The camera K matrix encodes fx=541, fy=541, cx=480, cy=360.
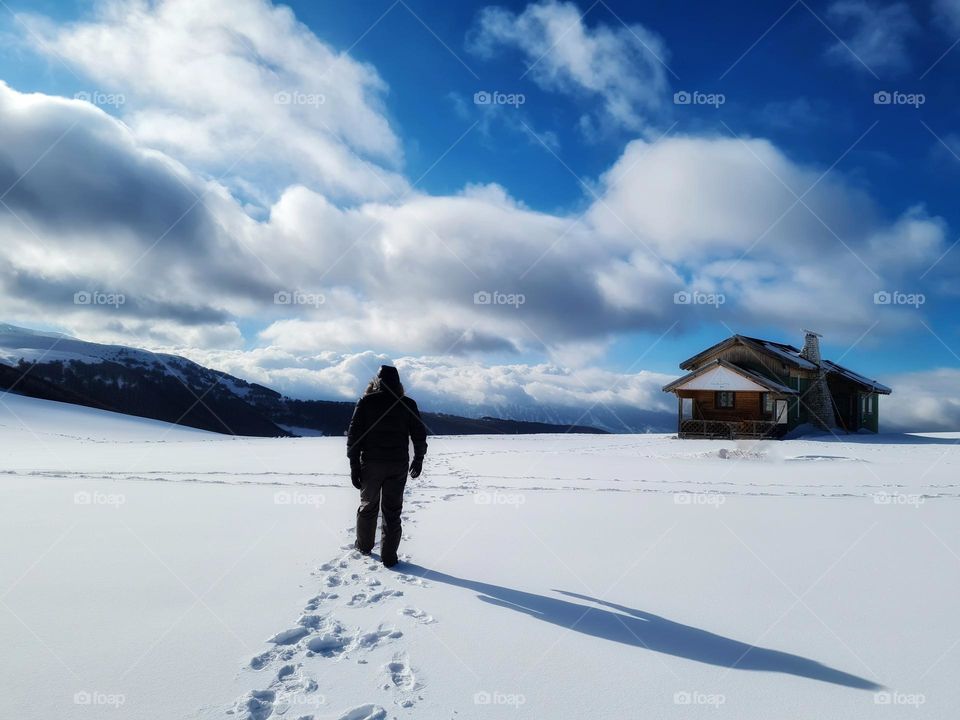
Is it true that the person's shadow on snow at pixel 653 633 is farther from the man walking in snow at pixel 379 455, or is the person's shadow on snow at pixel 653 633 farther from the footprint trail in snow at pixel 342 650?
the man walking in snow at pixel 379 455

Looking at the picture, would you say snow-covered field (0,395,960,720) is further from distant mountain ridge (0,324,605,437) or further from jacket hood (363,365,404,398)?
distant mountain ridge (0,324,605,437)

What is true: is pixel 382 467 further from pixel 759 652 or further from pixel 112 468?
pixel 112 468

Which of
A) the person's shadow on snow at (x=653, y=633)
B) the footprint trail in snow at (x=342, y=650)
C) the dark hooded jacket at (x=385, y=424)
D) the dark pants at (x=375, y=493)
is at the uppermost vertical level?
the dark hooded jacket at (x=385, y=424)

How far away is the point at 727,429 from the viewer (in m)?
29.0

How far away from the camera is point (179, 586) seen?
4.68m

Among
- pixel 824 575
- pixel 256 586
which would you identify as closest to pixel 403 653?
pixel 256 586

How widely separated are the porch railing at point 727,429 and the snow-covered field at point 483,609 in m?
19.8

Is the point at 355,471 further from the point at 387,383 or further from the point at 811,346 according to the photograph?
the point at 811,346

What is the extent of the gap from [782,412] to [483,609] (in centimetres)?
2893

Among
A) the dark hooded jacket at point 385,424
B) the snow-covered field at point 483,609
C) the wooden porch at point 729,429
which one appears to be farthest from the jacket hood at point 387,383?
the wooden porch at point 729,429

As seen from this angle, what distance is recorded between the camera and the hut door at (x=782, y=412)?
1117 inches

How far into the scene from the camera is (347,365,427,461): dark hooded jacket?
5930 mm

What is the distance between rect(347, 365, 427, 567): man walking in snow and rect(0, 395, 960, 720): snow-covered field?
52cm

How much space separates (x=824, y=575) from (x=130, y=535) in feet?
25.1
